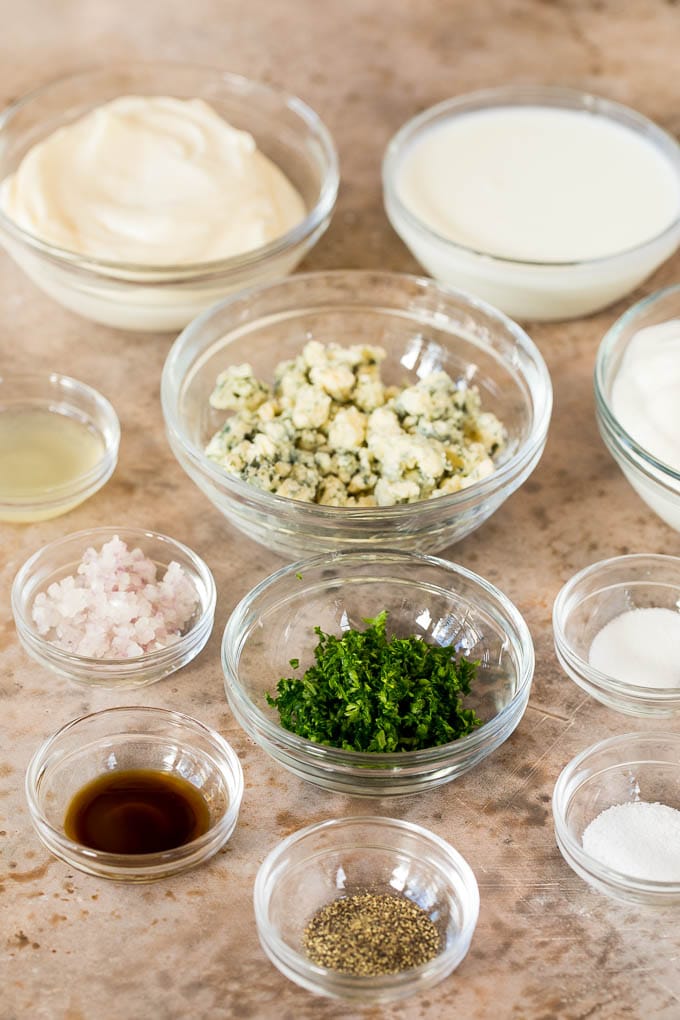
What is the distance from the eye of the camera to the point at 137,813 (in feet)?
6.87

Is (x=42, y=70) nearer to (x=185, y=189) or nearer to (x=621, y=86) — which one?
(x=185, y=189)

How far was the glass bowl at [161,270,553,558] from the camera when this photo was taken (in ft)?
7.89

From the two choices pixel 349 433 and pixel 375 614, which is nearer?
pixel 375 614

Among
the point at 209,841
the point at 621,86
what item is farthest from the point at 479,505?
the point at 621,86

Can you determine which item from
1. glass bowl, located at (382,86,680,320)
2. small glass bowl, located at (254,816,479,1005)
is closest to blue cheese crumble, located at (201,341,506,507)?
glass bowl, located at (382,86,680,320)

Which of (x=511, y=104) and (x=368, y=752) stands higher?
(x=511, y=104)

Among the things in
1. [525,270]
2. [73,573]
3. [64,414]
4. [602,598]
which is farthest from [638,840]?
[64,414]

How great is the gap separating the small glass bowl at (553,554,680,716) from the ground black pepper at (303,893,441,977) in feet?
1.94

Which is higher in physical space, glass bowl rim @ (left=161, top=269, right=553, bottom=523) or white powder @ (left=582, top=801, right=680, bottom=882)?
glass bowl rim @ (left=161, top=269, right=553, bottom=523)

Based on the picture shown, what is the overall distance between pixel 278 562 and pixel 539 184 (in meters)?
1.29

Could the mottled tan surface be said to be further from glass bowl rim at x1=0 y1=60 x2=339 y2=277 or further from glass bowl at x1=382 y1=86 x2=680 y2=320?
glass bowl rim at x1=0 y1=60 x2=339 y2=277

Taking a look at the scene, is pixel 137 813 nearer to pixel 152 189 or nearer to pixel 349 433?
pixel 349 433

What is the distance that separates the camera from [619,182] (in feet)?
10.6

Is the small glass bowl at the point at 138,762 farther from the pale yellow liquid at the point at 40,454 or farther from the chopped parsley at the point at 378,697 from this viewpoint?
the pale yellow liquid at the point at 40,454
